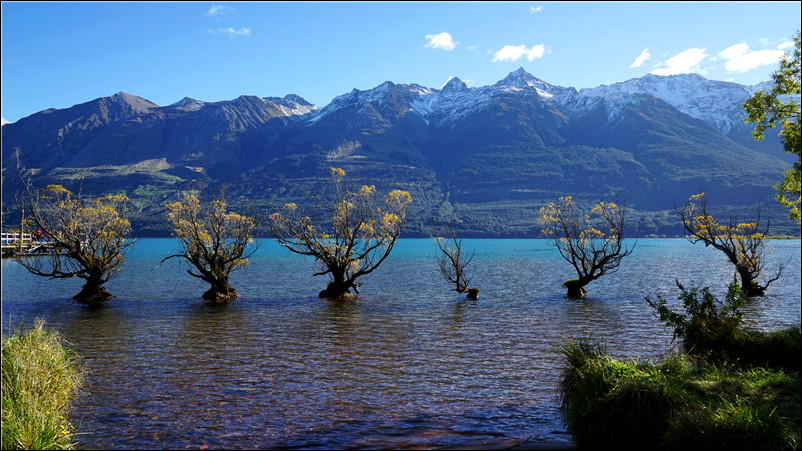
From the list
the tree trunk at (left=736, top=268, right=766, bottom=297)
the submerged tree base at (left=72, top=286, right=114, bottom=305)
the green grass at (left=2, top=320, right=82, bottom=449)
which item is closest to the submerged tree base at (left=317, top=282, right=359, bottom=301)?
the submerged tree base at (left=72, top=286, right=114, bottom=305)

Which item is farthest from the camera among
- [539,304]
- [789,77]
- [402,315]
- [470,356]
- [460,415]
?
[539,304]

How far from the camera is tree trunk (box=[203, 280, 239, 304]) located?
157ft

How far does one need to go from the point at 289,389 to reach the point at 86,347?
46.6 feet

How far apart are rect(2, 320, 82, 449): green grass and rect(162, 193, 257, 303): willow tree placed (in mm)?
30065

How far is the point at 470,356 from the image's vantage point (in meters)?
24.1

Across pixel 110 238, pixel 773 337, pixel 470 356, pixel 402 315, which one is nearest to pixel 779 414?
pixel 773 337

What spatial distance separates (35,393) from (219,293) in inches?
1441

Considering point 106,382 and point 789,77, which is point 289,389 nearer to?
point 106,382

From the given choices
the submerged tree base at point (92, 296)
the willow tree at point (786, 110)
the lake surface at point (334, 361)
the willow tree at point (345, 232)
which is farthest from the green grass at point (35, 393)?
the submerged tree base at point (92, 296)

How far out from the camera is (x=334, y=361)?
23328 mm

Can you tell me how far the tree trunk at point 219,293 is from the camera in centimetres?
4778

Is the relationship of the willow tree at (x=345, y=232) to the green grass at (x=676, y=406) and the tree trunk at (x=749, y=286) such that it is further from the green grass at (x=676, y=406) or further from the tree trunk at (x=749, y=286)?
the green grass at (x=676, y=406)

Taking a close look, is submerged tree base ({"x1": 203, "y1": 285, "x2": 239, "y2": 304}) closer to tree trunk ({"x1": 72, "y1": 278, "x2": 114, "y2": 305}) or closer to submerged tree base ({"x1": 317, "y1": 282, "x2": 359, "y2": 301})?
submerged tree base ({"x1": 317, "y1": 282, "x2": 359, "y2": 301})

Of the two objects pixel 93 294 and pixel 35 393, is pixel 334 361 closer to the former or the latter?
pixel 35 393
